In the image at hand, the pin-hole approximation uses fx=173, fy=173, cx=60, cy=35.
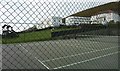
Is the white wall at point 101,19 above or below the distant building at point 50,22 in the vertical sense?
below

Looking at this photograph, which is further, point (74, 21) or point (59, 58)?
point (59, 58)

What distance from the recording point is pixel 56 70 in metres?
5.34

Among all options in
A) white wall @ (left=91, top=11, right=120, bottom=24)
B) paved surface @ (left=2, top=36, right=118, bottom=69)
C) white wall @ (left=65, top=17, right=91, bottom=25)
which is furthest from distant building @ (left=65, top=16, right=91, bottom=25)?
paved surface @ (left=2, top=36, right=118, bottom=69)

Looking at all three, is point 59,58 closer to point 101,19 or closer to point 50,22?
point 101,19

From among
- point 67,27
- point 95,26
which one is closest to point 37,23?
point 67,27

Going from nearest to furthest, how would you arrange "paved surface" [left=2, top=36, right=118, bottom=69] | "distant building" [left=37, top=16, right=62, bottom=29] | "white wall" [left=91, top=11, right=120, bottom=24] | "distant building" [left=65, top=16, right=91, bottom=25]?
1. "distant building" [left=37, top=16, right=62, bottom=29]
2. "distant building" [left=65, top=16, right=91, bottom=25]
3. "white wall" [left=91, top=11, right=120, bottom=24]
4. "paved surface" [left=2, top=36, right=118, bottom=69]

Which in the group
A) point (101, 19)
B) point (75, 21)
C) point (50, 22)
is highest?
point (50, 22)

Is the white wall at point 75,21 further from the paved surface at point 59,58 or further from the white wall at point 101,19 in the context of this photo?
the paved surface at point 59,58

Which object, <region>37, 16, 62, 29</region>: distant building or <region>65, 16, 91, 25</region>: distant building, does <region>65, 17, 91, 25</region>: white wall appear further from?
<region>37, 16, 62, 29</region>: distant building

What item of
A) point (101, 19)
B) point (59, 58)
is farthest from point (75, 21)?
point (59, 58)

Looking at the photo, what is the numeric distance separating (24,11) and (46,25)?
435 mm

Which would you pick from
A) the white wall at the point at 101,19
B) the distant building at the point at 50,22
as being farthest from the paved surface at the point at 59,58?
the distant building at the point at 50,22

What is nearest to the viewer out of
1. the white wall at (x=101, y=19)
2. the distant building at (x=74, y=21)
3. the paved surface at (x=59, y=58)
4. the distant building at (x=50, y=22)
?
the distant building at (x=50, y=22)

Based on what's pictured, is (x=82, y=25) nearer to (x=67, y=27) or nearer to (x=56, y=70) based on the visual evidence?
(x=67, y=27)
